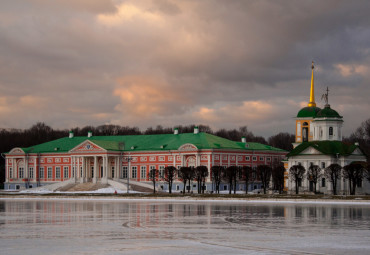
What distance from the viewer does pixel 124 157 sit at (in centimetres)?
10019

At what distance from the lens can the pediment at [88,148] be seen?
98363mm

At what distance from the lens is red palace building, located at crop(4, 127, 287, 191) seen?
93.3 metres

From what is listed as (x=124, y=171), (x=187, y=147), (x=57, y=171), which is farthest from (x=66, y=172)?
(x=187, y=147)

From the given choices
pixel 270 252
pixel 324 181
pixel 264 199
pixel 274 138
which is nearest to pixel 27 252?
pixel 270 252

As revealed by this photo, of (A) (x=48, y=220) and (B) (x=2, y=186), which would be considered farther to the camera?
(B) (x=2, y=186)

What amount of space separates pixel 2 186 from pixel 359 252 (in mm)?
96097

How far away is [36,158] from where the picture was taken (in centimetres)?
10500

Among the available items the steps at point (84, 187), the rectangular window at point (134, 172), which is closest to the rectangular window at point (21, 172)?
the steps at point (84, 187)

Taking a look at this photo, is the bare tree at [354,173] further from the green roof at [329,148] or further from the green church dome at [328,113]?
the green church dome at [328,113]

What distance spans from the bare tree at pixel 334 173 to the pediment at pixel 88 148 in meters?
35.6

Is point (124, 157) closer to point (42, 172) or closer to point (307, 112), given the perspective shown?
point (42, 172)

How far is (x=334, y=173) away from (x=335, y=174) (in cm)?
113

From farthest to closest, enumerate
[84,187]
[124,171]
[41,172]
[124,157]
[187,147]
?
[41,172] < [124,171] < [124,157] < [84,187] < [187,147]

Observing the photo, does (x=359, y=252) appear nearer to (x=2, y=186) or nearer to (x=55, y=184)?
(x=55, y=184)
